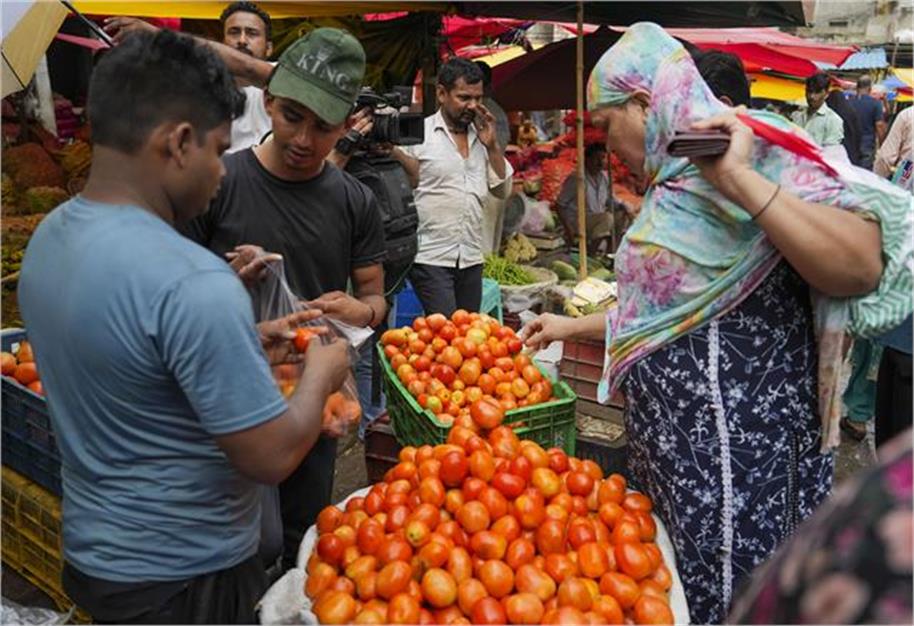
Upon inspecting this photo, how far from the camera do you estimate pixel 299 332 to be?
84.5 inches

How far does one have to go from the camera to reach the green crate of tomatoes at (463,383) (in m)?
3.03

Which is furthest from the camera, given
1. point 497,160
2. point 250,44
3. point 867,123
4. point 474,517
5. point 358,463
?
point 867,123

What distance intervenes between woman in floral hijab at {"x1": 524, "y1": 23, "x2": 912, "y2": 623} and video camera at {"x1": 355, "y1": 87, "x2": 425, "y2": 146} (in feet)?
5.91

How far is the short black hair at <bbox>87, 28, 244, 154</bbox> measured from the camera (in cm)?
154

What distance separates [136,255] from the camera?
1494mm

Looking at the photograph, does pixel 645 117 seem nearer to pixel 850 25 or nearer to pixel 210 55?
pixel 210 55

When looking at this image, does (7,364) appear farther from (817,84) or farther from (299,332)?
(817,84)

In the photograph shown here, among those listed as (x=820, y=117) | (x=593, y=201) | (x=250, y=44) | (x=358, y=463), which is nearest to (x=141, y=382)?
(x=358, y=463)

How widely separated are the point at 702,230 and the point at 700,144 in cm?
28

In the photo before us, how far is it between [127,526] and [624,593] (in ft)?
3.92

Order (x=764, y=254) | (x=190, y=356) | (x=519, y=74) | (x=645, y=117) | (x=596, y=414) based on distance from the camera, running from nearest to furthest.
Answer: (x=190, y=356) < (x=764, y=254) < (x=645, y=117) < (x=596, y=414) < (x=519, y=74)

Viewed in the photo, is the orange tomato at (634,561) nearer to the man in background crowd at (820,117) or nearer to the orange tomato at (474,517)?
the orange tomato at (474,517)

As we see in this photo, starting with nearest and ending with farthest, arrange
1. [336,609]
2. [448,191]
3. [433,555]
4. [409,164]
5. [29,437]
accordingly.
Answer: [336,609] < [433,555] < [29,437] < [409,164] < [448,191]

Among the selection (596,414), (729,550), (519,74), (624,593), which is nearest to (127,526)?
(624,593)
